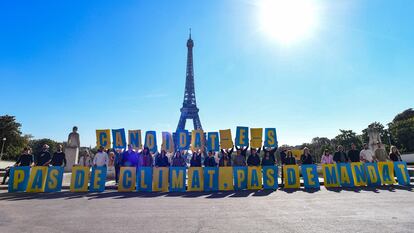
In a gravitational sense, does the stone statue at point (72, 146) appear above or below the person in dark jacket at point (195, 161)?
above

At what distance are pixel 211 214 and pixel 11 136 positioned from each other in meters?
72.9

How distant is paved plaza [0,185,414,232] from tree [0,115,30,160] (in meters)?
64.5

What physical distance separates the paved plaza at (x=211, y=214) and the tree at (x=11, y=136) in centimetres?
6445

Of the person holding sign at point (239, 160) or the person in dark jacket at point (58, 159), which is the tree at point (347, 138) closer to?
the person holding sign at point (239, 160)

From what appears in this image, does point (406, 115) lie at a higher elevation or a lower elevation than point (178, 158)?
higher

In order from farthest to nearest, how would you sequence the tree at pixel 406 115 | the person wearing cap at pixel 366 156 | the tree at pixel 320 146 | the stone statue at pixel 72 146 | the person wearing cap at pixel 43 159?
the tree at pixel 320 146 → the tree at pixel 406 115 → the stone statue at pixel 72 146 → the person wearing cap at pixel 366 156 → the person wearing cap at pixel 43 159

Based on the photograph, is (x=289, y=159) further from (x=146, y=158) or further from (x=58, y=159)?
(x=58, y=159)

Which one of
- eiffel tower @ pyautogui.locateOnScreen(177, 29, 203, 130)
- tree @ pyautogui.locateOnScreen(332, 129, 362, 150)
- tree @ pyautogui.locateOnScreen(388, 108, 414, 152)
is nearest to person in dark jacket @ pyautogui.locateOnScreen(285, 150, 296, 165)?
eiffel tower @ pyautogui.locateOnScreen(177, 29, 203, 130)

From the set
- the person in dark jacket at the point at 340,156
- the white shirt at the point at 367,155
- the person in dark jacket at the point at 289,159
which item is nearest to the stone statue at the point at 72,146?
the person in dark jacket at the point at 289,159

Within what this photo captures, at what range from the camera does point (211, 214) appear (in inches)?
257

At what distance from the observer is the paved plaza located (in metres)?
5.29

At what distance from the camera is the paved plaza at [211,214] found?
5.29 m

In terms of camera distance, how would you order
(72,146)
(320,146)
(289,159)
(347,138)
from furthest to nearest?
(320,146), (347,138), (72,146), (289,159)

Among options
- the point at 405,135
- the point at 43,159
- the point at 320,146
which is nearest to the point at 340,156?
the point at 43,159
